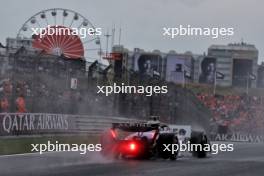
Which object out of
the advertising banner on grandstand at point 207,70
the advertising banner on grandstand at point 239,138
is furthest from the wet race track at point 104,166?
the advertising banner on grandstand at point 207,70

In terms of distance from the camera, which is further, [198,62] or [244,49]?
[244,49]

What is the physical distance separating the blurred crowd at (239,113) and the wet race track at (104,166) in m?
24.2

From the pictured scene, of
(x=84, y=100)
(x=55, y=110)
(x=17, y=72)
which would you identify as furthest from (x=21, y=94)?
(x=84, y=100)

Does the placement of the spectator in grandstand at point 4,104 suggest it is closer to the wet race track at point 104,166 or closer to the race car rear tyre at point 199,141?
the wet race track at point 104,166

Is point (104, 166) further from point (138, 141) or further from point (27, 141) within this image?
point (27, 141)

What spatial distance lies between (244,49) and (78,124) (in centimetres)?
4797

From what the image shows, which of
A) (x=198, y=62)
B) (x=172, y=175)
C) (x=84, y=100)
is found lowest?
(x=172, y=175)

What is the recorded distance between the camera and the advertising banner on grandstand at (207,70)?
62.6m

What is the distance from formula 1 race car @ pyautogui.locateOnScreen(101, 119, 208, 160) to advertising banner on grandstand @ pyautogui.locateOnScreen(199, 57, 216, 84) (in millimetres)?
44235

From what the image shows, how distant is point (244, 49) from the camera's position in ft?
238

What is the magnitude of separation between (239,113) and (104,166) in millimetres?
30114

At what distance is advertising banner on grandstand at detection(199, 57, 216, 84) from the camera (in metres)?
62.6

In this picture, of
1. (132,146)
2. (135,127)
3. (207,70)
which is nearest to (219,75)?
(207,70)

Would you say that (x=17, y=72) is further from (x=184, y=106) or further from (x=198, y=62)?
(x=198, y=62)
